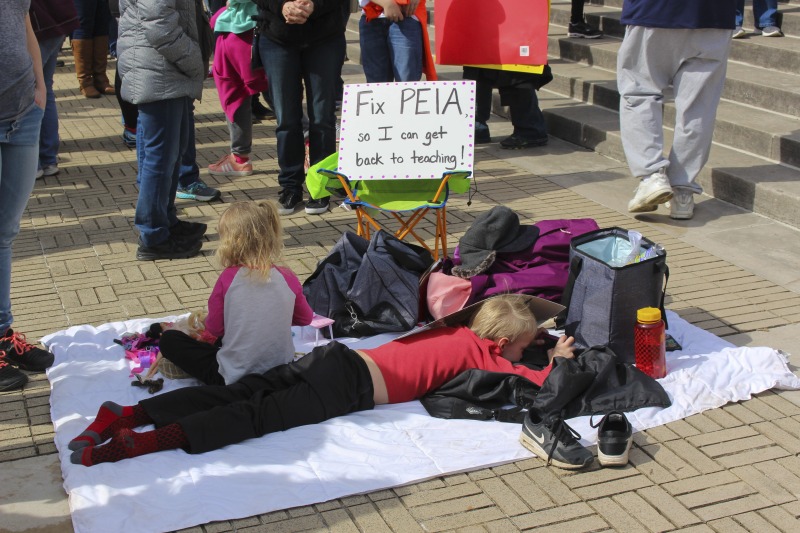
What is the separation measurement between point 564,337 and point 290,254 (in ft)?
6.78

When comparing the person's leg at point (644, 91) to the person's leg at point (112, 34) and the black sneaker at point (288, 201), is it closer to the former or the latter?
the black sneaker at point (288, 201)

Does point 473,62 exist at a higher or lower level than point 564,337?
higher

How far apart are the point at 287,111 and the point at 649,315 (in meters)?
3.24

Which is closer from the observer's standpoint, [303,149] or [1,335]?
[1,335]

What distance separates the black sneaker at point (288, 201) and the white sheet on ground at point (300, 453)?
2.37 meters

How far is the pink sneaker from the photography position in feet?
25.6

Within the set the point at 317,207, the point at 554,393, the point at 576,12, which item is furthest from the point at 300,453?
the point at 576,12

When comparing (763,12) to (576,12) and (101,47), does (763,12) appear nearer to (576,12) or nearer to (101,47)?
(576,12)

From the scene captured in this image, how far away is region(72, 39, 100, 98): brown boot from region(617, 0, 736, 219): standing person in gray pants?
6246mm

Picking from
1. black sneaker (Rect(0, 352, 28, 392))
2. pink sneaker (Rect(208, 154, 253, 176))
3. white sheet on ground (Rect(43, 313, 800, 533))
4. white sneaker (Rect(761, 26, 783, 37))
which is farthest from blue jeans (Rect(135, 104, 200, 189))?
white sneaker (Rect(761, 26, 783, 37))

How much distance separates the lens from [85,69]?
10.8 metres

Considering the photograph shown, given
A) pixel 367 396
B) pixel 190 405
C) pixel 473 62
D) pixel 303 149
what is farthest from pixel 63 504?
pixel 473 62

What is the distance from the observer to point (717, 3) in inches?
242

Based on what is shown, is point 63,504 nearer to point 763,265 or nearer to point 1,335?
point 1,335
